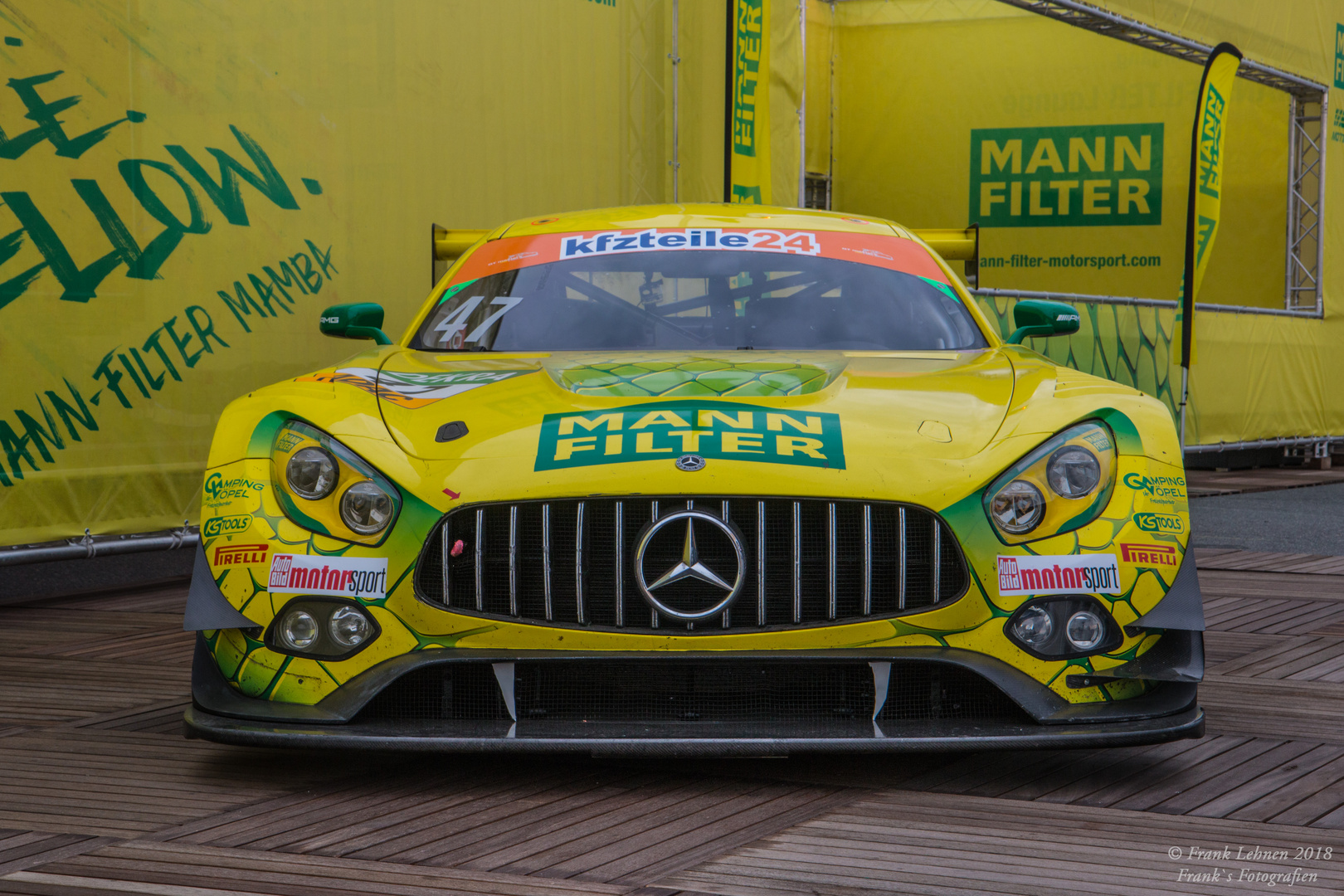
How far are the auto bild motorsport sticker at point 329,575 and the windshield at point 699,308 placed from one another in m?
1.08

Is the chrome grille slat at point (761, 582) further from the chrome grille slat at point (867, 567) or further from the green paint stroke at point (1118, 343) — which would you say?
the green paint stroke at point (1118, 343)

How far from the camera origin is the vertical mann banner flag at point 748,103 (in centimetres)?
884

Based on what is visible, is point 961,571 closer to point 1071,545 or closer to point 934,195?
point 1071,545

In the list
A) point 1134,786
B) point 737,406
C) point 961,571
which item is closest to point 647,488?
point 737,406

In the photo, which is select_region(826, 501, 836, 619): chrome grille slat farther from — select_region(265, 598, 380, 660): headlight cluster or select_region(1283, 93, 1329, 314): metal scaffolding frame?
select_region(1283, 93, 1329, 314): metal scaffolding frame

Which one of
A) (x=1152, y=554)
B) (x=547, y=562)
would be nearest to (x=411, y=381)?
(x=547, y=562)

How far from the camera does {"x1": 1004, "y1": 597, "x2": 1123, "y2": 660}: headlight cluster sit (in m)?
2.74

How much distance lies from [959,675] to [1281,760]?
2.99 ft

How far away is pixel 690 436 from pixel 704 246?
135 centimetres

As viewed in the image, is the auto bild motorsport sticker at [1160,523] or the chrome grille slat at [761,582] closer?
the chrome grille slat at [761,582]

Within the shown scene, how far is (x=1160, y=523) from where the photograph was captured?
9.42 feet

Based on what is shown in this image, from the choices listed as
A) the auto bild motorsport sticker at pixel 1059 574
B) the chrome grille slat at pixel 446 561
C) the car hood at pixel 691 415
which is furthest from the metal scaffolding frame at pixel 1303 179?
the chrome grille slat at pixel 446 561

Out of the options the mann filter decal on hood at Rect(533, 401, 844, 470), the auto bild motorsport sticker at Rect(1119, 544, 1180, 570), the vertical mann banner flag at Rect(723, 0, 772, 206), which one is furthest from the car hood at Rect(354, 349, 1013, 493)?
the vertical mann banner flag at Rect(723, 0, 772, 206)

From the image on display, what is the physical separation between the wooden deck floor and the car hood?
627 millimetres
